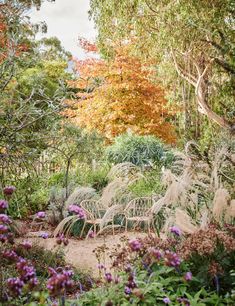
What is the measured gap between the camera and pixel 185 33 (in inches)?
507

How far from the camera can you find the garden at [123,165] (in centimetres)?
308

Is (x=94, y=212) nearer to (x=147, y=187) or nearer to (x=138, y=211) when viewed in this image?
(x=138, y=211)

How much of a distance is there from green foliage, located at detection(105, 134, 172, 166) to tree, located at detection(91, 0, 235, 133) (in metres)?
1.78

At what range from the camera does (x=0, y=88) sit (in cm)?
545

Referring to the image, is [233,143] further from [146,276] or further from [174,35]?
[174,35]

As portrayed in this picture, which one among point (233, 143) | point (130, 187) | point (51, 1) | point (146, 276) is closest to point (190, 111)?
point (51, 1)

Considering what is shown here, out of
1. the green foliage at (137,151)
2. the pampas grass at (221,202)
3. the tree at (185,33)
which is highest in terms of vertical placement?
the tree at (185,33)

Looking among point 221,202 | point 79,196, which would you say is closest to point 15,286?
point 221,202

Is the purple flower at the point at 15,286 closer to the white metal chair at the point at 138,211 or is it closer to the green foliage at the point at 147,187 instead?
the white metal chair at the point at 138,211

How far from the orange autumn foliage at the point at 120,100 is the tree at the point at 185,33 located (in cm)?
62

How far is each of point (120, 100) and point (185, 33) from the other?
117 inches

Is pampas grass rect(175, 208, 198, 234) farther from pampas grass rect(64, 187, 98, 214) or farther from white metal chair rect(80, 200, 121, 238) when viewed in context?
pampas grass rect(64, 187, 98, 214)

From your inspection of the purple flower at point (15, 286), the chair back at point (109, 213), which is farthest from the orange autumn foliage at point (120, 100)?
the purple flower at point (15, 286)

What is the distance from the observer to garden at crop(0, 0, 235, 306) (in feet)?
10.1
